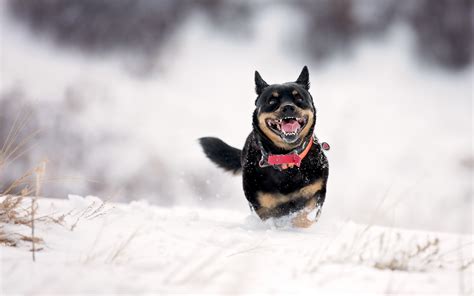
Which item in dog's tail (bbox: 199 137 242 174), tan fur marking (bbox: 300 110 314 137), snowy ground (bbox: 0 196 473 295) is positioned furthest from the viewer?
dog's tail (bbox: 199 137 242 174)

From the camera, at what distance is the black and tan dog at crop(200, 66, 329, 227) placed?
4.72 meters

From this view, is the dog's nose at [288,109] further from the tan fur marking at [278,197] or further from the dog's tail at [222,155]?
the dog's tail at [222,155]

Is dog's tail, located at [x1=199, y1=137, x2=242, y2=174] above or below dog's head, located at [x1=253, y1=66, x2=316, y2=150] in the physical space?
below

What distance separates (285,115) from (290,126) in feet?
0.50

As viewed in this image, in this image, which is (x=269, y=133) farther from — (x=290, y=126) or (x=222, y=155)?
(x=222, y=155)

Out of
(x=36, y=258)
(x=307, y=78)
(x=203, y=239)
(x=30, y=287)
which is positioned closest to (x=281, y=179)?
(x=307, y=78)

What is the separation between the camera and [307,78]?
5.42 m

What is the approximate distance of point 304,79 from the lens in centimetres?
540

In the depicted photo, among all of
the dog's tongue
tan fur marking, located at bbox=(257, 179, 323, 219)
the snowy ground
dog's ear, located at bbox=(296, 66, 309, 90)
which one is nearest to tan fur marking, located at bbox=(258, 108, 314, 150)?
the dog's tongue

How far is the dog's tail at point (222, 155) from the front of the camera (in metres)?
6.45

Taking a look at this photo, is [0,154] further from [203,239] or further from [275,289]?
[275,289]

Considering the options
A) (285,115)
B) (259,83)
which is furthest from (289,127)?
(259,83)

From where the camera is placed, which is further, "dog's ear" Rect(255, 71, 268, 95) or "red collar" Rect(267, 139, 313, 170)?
"dog's ear" Rect(255, 71, 268, 95)

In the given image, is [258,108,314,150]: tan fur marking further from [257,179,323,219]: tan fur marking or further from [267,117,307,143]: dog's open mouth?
[257,179,323,219]: tan fur marking
